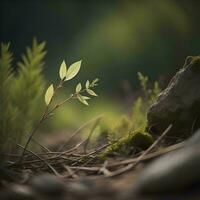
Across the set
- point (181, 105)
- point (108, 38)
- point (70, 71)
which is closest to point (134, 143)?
point (181, 105)

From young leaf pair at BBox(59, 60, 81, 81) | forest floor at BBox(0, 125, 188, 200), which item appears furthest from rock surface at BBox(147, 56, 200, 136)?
young leaf pair at BBox(59, 60, 81, 81)

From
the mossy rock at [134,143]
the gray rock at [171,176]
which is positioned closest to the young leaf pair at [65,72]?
the mossy rock at [134,143]

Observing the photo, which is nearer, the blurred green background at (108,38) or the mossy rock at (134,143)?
the mossy rock at (134,143)

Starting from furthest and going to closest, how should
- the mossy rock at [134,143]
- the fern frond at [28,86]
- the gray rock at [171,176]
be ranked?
the fern frond at [28,86], the mossy rock at [134,143], the gray rock at [171,176]

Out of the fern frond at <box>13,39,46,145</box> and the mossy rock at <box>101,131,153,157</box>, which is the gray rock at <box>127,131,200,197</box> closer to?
the mossy rock at <box>101,131,153,157</box>

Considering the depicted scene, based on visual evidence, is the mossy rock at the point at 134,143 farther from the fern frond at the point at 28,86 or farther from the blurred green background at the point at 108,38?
the blurred green background at the point at 108,38

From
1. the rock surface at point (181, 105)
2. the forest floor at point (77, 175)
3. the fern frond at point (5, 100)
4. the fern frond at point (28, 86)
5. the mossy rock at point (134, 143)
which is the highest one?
the fern frond at point (28, 86)

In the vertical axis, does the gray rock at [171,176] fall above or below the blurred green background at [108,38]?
below

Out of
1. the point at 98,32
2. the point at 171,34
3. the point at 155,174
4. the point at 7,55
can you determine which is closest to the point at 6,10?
the point at 98,32
